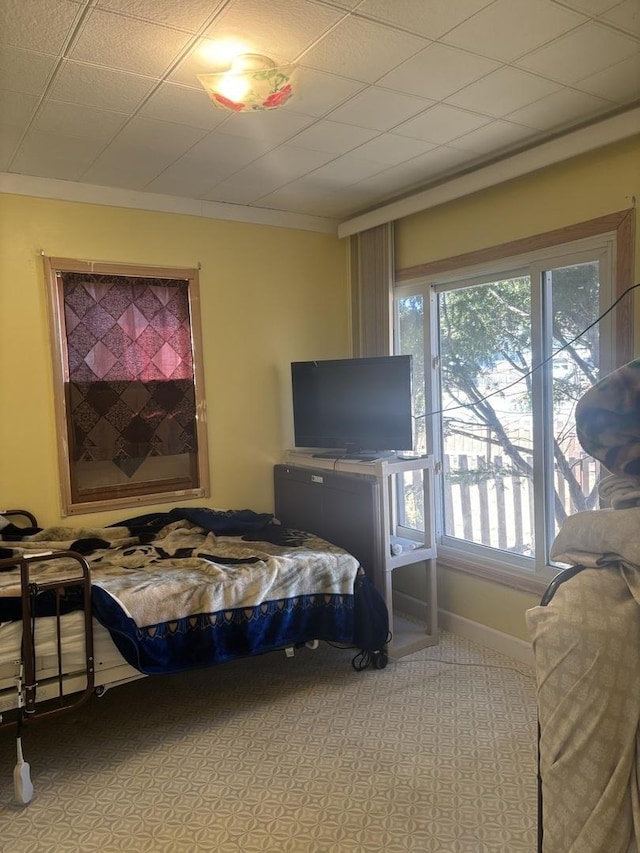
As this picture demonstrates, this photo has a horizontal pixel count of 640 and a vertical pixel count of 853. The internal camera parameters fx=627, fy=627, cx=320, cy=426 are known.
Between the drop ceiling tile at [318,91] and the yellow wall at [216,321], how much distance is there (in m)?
1.43

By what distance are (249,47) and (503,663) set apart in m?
2.99

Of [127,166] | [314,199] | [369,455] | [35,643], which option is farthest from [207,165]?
[35,643]

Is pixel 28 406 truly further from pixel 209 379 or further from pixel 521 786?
pixel 521 786

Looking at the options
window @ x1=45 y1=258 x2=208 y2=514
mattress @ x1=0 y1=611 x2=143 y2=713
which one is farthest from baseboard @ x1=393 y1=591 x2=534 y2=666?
mattress @ x1=0 y1=611 x2=143 y2=713

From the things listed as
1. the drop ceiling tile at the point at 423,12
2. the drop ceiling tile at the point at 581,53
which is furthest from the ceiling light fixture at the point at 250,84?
the drop ceiling tile at the point at 581,53

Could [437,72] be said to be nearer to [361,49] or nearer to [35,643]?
[361,49]

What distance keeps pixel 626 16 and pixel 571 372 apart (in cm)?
153

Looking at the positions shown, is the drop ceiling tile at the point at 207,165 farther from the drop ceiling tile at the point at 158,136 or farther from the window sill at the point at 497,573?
the window sill at the point at 497,573

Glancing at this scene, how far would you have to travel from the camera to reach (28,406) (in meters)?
3.29

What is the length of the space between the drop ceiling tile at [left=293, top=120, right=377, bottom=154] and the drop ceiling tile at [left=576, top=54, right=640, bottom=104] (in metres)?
0.90

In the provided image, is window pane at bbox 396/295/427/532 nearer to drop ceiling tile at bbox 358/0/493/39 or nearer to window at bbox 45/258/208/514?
window at bbox 45/258/208/514

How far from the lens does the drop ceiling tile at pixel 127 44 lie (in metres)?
1.89

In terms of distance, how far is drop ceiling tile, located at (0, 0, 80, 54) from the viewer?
178 cm

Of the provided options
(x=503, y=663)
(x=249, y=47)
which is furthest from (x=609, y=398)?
(x=503, y=663)
